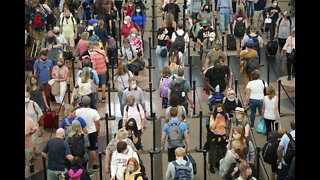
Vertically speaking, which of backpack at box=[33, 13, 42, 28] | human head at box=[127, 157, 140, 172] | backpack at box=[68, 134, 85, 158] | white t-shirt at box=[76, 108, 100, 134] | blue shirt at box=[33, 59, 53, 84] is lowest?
human head at box=[127, 157, 140, 172]

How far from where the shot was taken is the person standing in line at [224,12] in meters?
21.9

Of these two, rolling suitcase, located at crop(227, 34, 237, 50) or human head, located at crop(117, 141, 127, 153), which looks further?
rolling suitcase, located at crop(227, 34, 237, 50)

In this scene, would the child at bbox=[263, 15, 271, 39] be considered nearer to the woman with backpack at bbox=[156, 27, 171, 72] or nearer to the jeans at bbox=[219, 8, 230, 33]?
the jeans at bbox=[219, 8, 230, 33]

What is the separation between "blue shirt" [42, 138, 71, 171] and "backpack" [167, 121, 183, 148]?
2.02 meters

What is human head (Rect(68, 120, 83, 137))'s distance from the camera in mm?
12875

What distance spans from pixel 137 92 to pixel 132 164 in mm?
3684

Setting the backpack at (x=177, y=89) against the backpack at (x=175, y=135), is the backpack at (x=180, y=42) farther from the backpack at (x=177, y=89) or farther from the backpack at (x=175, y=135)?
the backpack at (x=175, y=135)

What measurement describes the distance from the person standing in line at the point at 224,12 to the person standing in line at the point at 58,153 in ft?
35.0

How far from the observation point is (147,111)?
17.3 metres

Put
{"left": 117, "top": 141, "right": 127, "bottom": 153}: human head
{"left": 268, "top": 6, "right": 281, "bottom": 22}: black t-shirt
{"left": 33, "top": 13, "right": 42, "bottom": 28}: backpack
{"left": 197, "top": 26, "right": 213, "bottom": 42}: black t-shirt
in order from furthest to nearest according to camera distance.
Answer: {"left": 268, "top": 6, "right": 281, "bottom": 22}: black t-shirt < {"left": 33, "top": 13, "right": 42, "bottom": 28}: backpack < {"left": 197, "top": 26, "right": 213, "bottom": 42}: black t-shirt < {"left": 117, "top": 141, "right": 127, "bottom": 153}: human head

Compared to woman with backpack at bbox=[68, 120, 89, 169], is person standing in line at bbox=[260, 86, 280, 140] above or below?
above

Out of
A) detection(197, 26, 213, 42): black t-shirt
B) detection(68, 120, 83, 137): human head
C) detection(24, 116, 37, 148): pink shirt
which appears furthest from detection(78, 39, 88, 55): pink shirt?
detection(68, 120, 83, 137): human head

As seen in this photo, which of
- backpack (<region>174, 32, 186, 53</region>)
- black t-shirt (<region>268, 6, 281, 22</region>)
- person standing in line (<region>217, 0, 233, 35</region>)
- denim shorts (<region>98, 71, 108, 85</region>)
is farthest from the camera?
person standing in line (<region>217, 0, 233, 35</region>)

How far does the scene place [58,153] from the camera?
12.5 m
